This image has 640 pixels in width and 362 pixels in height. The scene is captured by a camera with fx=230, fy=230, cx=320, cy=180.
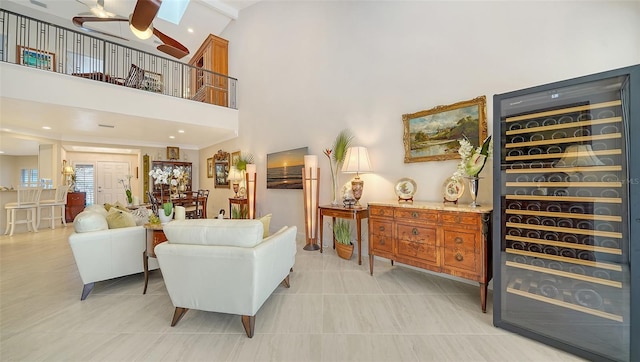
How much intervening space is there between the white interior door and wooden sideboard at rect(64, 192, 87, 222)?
1.47 m

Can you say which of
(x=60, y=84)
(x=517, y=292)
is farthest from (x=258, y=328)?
(x=60, y=84)

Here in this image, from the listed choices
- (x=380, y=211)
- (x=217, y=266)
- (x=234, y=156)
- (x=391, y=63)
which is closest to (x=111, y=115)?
(x=234, y=156)

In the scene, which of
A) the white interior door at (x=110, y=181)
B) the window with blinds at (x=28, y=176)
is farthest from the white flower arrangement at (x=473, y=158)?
the window with blinds at (x=28, y=176)

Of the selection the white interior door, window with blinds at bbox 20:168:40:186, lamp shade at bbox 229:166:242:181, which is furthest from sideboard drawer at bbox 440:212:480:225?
window with blinds at bbox 20:168:40:186

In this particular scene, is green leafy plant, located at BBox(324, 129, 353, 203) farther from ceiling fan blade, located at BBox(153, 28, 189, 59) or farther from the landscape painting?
ceiling fan blade, located at BBox(153, 28, 189, 59)

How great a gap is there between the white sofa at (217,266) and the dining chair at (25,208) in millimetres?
6436

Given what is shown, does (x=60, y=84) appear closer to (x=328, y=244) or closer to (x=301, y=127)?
(x=301, y=127)

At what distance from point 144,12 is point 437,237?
359cm

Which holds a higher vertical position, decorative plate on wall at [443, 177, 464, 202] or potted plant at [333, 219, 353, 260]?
decorative plate on wall at [443, 177, 464, 202]

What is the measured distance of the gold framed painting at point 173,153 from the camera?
8.27m

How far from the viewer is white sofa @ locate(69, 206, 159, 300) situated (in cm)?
242

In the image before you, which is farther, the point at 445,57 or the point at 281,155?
the point at 281,155

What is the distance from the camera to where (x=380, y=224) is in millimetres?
2855

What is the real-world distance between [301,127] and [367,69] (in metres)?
1.72
